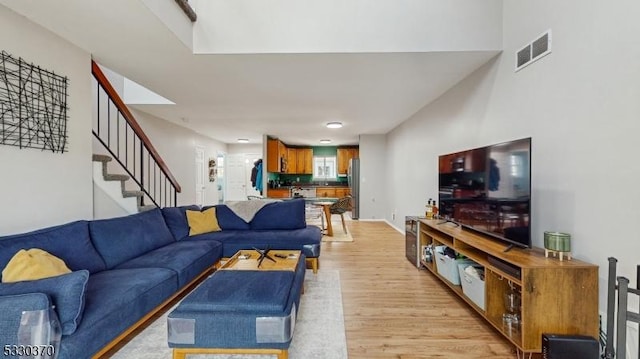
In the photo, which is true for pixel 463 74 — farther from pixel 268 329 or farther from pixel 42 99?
pixel 42 99

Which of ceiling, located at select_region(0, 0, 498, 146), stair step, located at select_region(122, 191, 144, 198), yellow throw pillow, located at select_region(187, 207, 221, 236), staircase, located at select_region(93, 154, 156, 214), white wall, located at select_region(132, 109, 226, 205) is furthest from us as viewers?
white wall, located at select_region(132, 109, 226, 205)

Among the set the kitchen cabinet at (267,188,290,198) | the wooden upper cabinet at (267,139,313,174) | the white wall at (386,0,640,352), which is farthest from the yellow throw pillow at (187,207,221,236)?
the wooden upper cabinet at (267,139,313,174)

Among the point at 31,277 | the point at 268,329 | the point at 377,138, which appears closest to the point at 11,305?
the point at 31,277

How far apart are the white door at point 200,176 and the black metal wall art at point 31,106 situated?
5472 mm

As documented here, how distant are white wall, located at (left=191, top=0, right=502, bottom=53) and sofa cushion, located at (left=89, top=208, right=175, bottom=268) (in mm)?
2006

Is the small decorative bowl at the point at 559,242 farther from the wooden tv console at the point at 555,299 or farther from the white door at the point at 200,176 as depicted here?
the white door at the point at 200,176

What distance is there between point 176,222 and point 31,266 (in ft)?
6.38

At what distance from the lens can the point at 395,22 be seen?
2777mm

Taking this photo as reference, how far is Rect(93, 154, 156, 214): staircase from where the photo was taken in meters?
3.19

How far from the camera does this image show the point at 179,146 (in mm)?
6793

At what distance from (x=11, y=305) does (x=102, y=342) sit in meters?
0.53

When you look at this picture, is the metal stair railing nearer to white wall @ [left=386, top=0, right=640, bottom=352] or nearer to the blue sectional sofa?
the blue sectional sofa

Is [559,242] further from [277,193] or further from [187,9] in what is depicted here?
[277,193]

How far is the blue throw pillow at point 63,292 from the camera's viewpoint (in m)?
1.50
